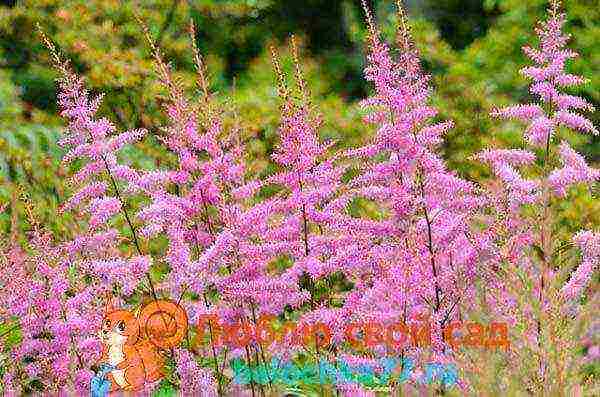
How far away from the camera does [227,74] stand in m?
15.2

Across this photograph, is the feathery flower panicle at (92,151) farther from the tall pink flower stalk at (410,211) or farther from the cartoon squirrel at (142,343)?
the tall pink flower stalk at (410,211)

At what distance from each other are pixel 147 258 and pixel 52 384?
568 millimetres

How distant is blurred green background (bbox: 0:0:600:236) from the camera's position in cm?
784

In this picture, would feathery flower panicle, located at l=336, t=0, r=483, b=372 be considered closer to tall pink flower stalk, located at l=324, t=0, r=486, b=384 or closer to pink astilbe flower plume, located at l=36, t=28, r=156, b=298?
tall pink flower stalk, located at l=324, t=0, r=486, b=384

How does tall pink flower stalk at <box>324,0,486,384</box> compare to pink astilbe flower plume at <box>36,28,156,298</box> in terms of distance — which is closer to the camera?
tall pink flower stalk at <box>324,0,486,384</box>

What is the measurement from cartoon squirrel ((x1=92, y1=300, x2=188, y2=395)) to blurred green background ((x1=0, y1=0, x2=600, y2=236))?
1639mm

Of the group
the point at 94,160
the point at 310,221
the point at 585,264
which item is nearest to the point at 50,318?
the point at 94,160

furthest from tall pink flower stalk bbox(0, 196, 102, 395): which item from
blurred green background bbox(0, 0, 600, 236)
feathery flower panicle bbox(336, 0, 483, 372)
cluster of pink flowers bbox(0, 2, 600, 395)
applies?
blurred green background bbox(0, 0, 600, 236)

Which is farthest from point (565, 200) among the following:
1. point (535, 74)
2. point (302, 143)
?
point (302, 143)

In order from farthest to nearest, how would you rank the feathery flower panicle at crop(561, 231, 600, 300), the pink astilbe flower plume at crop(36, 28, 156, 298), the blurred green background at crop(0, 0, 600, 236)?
the blurred green background at crop(0, 0, 600, 236)
the pink astilbe flower plume at crop(36, 28, 156, 298)
the feathery flower panicle at crop(561, 231, 600, 300)

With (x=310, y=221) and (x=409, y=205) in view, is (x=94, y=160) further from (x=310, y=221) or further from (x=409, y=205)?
Answer: (x=409, y=205)

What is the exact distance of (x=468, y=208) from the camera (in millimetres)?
3830

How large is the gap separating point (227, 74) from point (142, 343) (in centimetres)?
1148

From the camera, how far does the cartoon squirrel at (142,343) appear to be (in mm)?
3949
